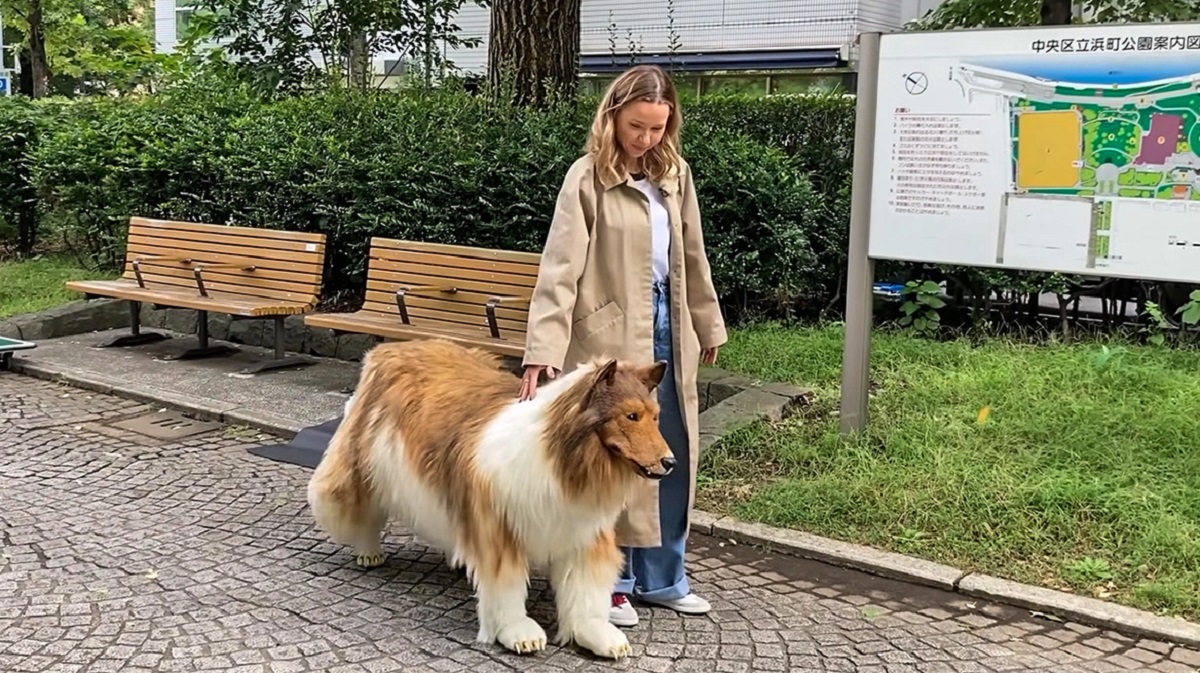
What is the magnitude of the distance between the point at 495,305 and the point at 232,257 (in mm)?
2957

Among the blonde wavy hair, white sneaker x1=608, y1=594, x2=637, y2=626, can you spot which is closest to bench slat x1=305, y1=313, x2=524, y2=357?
white sneaker x1=608, y1=594, x2=637, y2=626

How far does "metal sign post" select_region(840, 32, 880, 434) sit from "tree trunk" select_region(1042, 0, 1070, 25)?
4.55 meters

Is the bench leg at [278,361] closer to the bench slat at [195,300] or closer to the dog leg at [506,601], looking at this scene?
the bench slat at [195,300]

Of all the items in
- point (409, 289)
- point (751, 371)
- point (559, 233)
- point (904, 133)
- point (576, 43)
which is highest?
point (576, 43)

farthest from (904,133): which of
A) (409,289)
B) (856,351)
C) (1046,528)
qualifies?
(409,289)

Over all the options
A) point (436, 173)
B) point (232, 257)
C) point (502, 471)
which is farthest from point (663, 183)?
point (232, 257)

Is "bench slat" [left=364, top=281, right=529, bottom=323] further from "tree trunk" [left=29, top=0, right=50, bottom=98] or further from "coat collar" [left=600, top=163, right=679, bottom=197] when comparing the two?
"tree trunk" [left=29, top=0, right=50, bottom=98]

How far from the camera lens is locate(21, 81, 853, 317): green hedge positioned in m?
8.08

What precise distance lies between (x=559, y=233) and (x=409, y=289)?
3712 mm

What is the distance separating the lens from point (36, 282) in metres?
11.0

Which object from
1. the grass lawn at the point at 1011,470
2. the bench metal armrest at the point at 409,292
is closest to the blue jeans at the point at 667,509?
the grass lawn at the point at 1011,470

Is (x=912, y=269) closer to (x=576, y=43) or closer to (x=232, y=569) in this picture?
(x=576, y=43)

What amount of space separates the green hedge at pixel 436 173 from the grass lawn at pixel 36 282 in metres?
0.73

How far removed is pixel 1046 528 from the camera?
4707 millimetres
